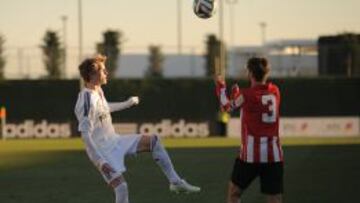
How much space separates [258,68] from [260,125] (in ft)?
2.02

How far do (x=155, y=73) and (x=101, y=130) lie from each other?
40851mm

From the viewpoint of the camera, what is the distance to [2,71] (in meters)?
49.4

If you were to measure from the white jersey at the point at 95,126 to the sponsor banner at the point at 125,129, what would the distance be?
33.6 meters

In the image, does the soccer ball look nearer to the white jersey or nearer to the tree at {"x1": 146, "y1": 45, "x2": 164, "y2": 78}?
the white jersey

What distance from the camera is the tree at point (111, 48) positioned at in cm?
5038

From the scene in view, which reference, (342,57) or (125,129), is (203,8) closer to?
(125,129)

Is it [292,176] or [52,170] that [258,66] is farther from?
[52,170]

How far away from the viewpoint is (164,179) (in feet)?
57.8

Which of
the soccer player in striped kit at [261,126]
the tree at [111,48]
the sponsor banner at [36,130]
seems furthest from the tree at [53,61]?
the soccer player in striped kit at [261,126]

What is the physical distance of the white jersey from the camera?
10.0m

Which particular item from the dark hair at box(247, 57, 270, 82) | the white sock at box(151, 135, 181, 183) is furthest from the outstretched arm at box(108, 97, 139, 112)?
the dark hair at box(247, 57, 270, 82)

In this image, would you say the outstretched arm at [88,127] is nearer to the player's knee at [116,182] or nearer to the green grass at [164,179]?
the player's knee at [116,182]

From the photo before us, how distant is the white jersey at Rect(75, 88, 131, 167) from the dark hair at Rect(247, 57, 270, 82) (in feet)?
5.61

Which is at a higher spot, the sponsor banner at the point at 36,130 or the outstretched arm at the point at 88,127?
the outstretched arm at the point at 88,127
